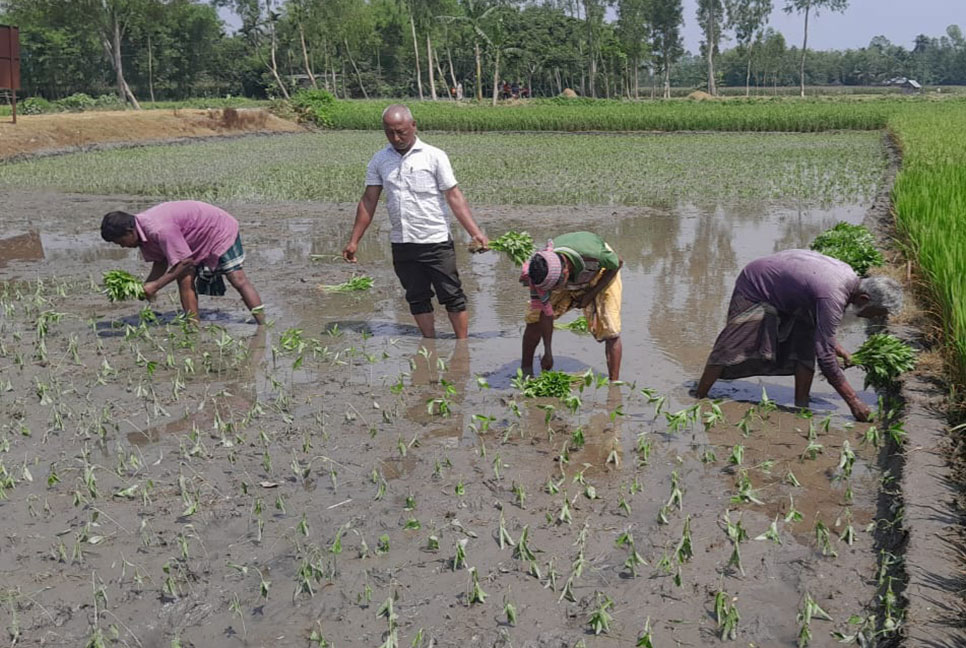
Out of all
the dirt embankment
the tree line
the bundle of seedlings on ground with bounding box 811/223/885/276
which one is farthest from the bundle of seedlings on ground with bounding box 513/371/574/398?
the tree line

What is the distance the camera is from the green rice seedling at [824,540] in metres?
3.46

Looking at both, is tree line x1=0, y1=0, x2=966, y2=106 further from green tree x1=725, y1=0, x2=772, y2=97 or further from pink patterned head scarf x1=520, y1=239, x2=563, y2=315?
pink patterned head scarf x1=520, y1=239, x2=563, y2=315

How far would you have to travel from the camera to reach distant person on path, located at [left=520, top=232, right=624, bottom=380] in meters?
4.86

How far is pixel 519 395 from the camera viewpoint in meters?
5.31

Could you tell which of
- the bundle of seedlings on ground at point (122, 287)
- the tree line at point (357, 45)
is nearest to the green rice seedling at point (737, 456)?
the bundle of seedlings on ground at point (122, 287)

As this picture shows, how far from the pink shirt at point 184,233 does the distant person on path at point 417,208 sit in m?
1.04

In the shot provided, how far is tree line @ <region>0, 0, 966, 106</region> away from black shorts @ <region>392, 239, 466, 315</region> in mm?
37435

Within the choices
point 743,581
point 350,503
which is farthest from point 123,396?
point 743,581

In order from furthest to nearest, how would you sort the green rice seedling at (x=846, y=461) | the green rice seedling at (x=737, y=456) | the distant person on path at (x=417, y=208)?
the distant person on path at (x=417, y=208) → the green rice seedling at (x=737, y=456) → the green rice seedling at (x=846, y=461)

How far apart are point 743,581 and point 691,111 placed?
30.5 metres

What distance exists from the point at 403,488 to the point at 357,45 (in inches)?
2320

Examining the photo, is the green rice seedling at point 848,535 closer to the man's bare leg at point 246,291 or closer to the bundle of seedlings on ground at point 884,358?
the bundle of seedlings on ground at point 884,358

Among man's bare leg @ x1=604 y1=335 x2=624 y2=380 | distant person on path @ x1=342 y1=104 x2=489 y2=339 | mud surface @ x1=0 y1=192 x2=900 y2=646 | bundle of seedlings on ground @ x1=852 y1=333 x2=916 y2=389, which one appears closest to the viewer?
mud surface @ x1=0 y1=192 x2=900 y2=646

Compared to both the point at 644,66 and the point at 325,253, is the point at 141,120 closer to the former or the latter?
the point at 325,253
